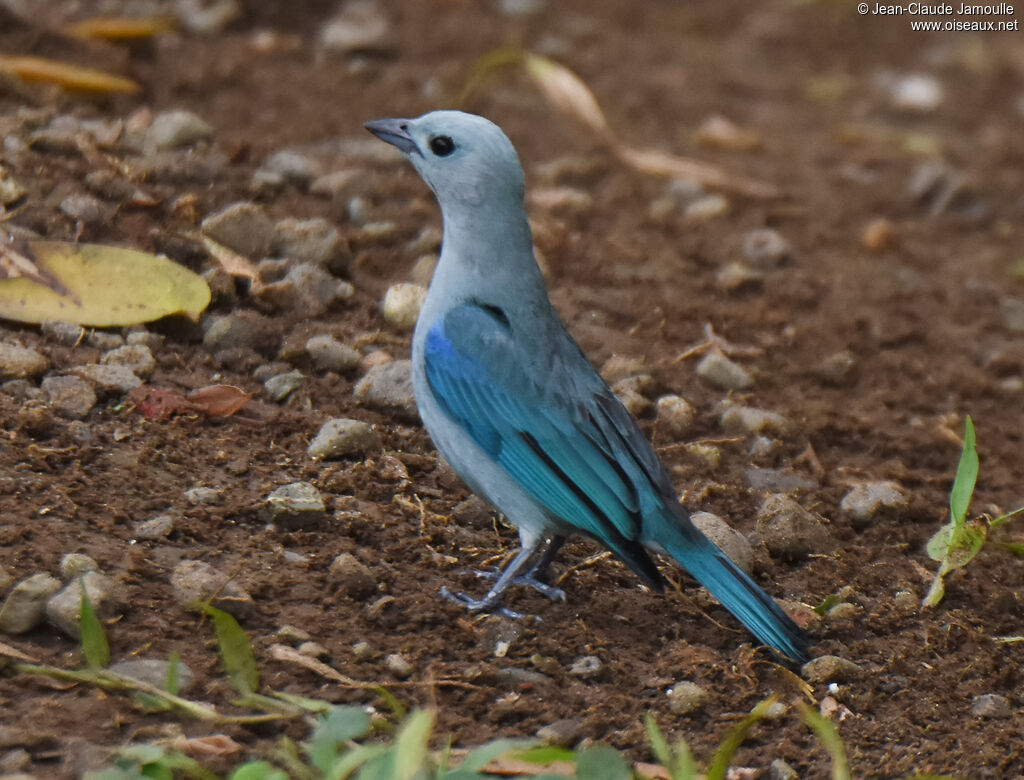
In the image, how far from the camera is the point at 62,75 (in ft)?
18.3

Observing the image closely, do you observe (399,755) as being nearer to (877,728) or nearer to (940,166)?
(877,728)

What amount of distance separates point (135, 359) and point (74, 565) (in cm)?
101

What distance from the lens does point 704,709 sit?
3182 millimetres

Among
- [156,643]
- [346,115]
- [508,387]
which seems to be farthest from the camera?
[346,115]

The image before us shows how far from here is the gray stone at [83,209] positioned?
179 inches

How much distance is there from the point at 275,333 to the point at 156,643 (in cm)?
153

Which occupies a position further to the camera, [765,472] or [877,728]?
[765,472]

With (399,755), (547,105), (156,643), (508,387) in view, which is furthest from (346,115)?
(399,755)

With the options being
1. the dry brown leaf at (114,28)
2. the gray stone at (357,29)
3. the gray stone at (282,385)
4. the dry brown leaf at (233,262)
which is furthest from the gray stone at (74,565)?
the gray stone at (357,29)

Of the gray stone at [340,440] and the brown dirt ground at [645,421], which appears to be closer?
the brown dirt ground at [645,421]

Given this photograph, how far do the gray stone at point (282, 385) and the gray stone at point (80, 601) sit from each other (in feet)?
3.48

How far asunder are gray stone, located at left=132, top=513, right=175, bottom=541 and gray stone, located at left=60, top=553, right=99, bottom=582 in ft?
0.63

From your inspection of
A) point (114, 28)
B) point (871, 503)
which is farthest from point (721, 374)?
point (114, 28)

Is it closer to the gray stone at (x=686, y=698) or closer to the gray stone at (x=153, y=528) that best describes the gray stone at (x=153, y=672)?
the gray stone at (x=153, y=528)
